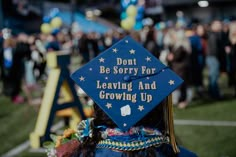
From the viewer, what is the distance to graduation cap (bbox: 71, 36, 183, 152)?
2445mm

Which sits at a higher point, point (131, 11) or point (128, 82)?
point (131, 11)

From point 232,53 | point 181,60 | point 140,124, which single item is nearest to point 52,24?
point 181,60

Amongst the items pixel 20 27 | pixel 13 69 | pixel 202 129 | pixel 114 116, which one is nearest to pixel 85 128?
pixel 114 116

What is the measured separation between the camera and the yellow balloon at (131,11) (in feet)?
31.6

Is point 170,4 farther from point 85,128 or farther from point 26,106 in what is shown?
point 85,128

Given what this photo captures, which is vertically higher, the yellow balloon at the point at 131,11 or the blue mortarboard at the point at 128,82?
the yellow balloon at the point at 131,11

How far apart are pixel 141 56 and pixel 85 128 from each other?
0.54 metres

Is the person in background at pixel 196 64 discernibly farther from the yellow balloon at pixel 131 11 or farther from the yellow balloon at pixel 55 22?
the yellow balloon at pixel 55 22

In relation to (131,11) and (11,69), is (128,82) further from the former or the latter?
(11,69)

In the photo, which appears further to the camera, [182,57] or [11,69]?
[11,69]

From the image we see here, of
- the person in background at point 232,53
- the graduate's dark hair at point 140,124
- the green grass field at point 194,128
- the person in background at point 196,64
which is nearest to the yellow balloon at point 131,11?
the person in background at point 196,64

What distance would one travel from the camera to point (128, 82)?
2471 mm

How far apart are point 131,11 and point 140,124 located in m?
7.30

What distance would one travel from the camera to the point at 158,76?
2447 mm
